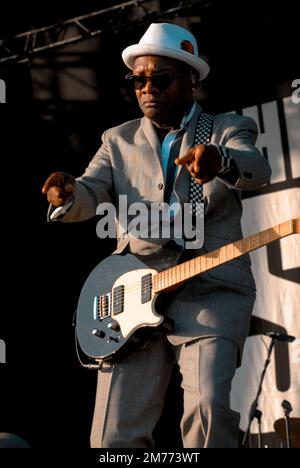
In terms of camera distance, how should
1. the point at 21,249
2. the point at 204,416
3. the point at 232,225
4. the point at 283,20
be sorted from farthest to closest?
the point at 21,249 < the point at 283,20 < the point at 232,225 < the point at 204,416

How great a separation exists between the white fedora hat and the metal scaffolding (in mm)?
2749

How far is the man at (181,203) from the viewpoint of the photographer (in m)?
4.14

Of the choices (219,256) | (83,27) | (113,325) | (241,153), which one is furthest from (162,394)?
(83,27)

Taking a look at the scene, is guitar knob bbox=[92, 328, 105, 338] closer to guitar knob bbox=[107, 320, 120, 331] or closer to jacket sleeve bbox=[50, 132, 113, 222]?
guitar knob bbox=[107, 320, 120, 331]

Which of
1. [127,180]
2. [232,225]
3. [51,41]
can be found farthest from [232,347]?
[51,41]

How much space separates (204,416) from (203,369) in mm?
188

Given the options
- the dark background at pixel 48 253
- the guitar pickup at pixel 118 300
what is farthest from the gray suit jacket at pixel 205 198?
the dark background at pixel 48 253

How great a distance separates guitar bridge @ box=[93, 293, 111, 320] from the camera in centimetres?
460

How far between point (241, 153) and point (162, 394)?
1.07m

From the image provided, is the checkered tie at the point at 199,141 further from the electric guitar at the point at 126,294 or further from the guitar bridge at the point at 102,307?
the guitar bridge at the point at 102,307

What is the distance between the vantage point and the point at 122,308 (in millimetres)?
4535

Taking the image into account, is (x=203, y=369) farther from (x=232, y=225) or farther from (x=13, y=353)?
(x=13, y=353)

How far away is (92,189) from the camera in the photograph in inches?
182

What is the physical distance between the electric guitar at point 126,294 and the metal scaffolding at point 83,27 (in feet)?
10.5
